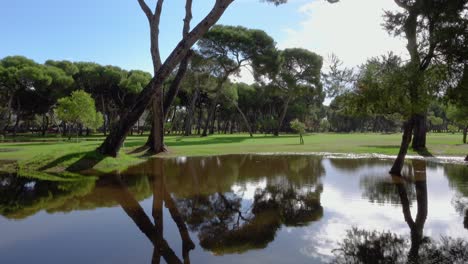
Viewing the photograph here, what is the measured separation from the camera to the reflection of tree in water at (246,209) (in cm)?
737

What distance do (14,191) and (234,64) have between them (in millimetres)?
42144

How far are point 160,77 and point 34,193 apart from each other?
8.95m

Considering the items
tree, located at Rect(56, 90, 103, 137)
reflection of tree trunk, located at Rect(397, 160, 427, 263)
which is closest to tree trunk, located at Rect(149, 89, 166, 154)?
reflection of tree trunk, located at Rect(397, 160, 427, 263)

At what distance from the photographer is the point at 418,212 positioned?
9.38 meters

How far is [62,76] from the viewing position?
55000mm

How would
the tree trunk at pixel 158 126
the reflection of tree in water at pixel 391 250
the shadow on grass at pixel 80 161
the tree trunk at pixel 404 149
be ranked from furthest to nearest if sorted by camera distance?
1. the tree trunk at pixel 158 126
2. the shadow on grass at pixel 80 161
3. the tree trunk at pixel 404 149
4. the reflection of tree in water at pixel 391 250

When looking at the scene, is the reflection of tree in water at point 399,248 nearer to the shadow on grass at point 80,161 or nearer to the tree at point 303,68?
the shadow on grass at point 80,161

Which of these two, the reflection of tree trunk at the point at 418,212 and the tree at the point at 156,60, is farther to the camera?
the tree at the point at 156,60

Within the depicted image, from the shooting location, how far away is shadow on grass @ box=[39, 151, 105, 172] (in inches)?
694

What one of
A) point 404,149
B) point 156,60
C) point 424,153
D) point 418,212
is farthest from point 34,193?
point 424,153

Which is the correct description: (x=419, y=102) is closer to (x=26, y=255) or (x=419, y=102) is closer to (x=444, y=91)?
(x=444, y=91)

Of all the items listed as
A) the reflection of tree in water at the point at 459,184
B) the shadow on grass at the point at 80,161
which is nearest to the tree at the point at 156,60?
the shadow on grass at the point at 80,161

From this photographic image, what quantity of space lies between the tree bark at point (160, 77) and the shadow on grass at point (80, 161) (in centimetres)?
95

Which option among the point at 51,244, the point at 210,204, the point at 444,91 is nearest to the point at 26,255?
the point at 51,244
